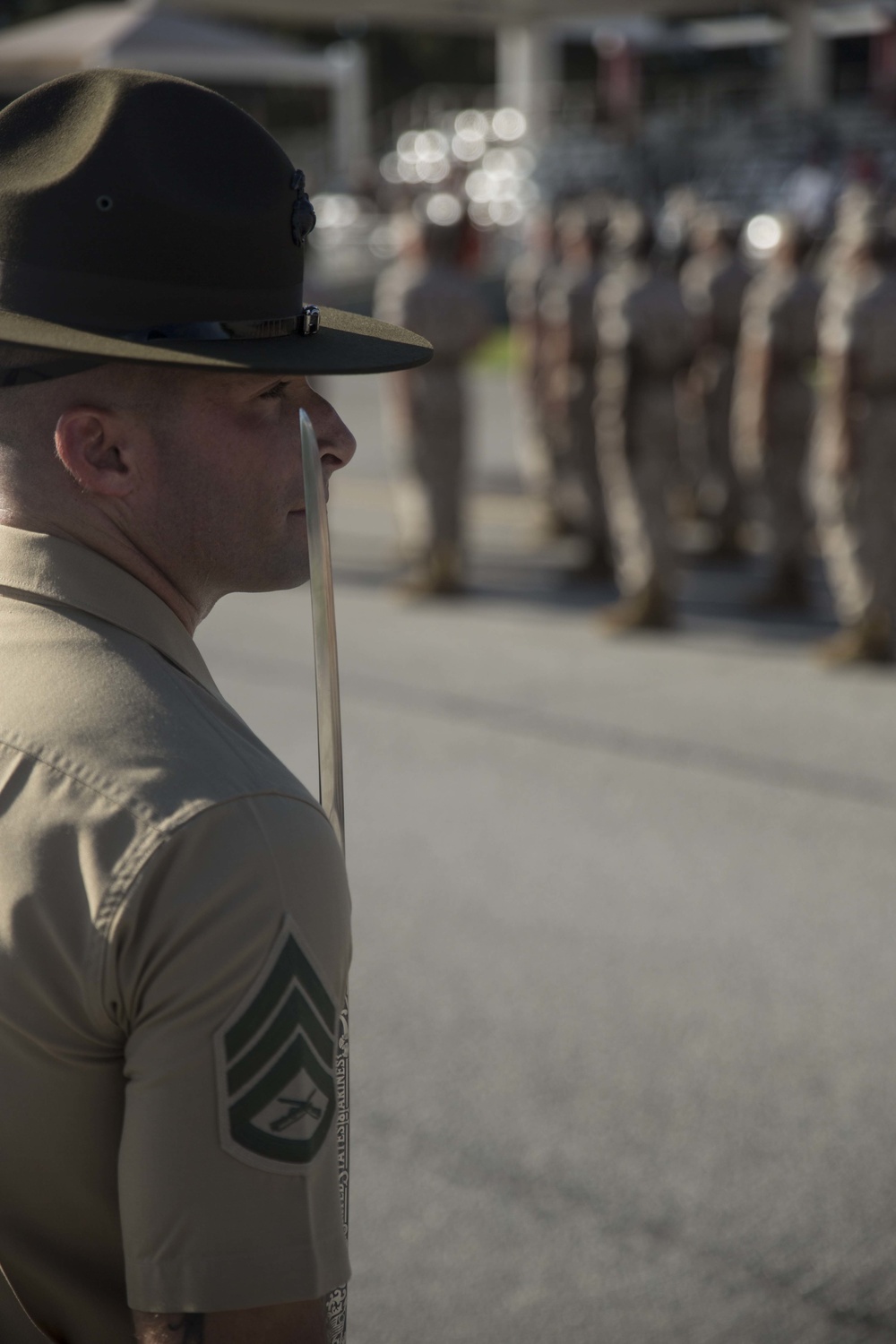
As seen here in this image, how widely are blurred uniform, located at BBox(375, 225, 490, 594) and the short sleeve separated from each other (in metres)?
8.11

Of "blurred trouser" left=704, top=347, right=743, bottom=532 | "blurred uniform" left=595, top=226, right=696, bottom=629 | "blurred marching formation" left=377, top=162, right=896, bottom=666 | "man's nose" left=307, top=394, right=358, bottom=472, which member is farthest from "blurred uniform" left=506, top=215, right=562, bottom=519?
"man's nose" left=307, top=394, right=358, bottom=472

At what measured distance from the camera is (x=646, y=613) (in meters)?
Result: 8.64

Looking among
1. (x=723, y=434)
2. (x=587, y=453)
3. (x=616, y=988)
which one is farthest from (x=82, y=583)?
(x=723, y=434)

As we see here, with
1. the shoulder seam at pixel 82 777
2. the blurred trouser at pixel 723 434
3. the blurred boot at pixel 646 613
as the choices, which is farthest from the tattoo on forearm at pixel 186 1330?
the blurred trouser at pixel 723 434

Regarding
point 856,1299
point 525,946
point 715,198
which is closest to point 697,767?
point 525,946

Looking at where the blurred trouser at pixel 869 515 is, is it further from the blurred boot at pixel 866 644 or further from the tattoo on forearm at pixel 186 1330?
the tattoo on forearm at pixel 186 1330

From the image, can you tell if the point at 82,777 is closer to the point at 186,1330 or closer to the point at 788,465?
the point at 186,1330

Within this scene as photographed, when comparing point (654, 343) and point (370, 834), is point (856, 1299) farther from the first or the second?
point (654, 343)

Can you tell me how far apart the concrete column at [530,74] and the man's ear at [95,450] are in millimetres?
29709

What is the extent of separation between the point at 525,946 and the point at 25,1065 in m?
3.39

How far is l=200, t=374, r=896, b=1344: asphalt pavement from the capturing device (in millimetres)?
3055

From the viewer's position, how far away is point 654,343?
862 cm

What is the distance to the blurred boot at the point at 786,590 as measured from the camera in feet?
30.2

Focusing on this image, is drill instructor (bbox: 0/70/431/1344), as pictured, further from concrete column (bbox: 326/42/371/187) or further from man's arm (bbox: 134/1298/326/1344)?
concrete column (bbox: 326/42/371/187)
